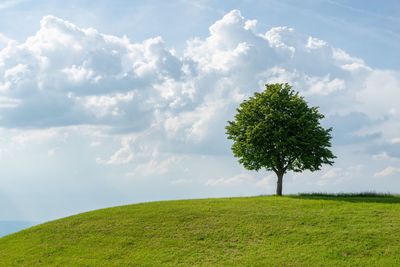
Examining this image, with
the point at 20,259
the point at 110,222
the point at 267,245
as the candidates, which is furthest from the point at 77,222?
the point at 267,245

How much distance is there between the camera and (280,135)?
208ft

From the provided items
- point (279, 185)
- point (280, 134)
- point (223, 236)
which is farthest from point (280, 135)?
point (223, 236)

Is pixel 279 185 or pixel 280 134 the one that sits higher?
pixel 280 134

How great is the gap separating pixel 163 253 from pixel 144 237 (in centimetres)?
460

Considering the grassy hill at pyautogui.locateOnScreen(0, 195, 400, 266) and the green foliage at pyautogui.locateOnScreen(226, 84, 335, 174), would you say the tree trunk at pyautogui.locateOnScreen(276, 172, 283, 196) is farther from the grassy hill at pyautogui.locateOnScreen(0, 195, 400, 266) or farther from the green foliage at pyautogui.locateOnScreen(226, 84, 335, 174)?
the grassy hill at pyautogui.locateOnScreen(0, 195, 400, 266)

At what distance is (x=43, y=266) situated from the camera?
42125 millimetres

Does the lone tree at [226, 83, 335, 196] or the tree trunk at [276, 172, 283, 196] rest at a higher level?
the lone tree at [226, 83, 335, 196]

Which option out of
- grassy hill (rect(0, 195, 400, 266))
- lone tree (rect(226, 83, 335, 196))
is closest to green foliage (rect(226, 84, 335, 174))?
lone tree (rect(226, 83, 335, 196))

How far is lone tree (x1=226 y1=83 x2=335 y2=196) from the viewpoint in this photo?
63.9 meters

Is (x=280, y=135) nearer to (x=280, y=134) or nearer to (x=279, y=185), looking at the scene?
(x=280, y=134)

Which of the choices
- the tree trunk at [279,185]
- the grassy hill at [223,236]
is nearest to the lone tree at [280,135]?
the tree trunk at [279,185]

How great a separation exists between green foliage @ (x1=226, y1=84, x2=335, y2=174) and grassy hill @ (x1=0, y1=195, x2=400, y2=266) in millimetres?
8973

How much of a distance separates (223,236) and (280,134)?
863 inches

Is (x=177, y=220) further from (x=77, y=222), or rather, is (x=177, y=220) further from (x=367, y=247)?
(x=367, y=247)
